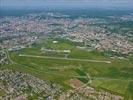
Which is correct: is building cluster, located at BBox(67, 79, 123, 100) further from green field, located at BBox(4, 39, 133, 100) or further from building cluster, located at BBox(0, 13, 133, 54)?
building cluster, located at BBox(0, 13, 133, 54)

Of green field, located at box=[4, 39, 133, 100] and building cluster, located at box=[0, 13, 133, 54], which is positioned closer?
green field, located at box=[4, 39, 133, 100]

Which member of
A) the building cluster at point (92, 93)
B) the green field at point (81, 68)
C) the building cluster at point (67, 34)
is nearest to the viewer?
the building cluster at point (92, 93)

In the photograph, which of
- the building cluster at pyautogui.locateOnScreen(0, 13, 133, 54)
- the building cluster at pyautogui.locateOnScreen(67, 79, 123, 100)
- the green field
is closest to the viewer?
the building cluster at pyautogui.locateOnScreen(67, 79, 123, 100)

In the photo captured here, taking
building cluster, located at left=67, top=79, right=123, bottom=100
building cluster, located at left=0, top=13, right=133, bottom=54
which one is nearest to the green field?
building cluster, located at left=67, top=79, right=123, bottom=100

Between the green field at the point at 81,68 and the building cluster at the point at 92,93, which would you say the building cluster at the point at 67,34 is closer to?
the green field at the point at 81,68

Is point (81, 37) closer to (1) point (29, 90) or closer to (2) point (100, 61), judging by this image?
(2) point (100, 61)

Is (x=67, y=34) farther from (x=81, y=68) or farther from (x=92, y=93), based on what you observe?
(x=92, y=93)

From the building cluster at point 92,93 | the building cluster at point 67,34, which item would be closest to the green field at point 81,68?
the building cluster at point 92,93

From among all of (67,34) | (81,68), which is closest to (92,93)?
(81,68)
